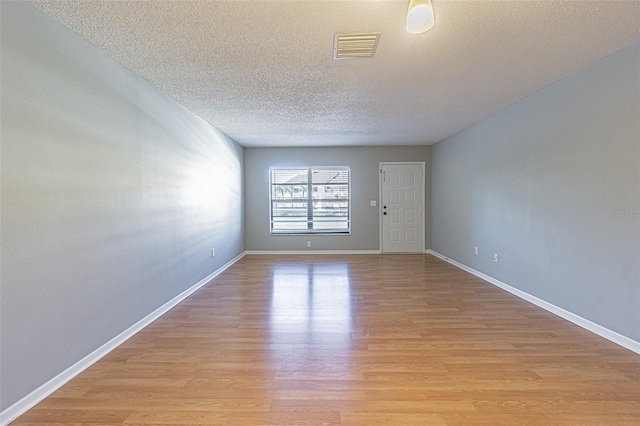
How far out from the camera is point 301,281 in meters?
4.36

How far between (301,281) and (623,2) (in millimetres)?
4029

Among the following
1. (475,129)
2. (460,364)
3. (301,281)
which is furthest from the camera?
(475,129)

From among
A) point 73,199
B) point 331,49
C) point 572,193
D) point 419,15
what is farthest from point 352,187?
point 73,199

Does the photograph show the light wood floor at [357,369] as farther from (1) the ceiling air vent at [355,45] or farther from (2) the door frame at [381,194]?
(2) the door frame at [381,194]

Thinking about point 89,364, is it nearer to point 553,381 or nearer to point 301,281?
point 301,281

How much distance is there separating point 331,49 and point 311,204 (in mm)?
4536

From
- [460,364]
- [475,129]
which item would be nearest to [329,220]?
[475,129]

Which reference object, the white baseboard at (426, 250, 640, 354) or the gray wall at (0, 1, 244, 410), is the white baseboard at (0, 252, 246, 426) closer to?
the gray wall at (0, 1, 244, 410)

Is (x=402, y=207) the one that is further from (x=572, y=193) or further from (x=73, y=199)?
(x=73, y=199)

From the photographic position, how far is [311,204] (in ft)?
22.0

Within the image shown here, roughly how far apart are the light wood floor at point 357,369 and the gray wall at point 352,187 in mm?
3130

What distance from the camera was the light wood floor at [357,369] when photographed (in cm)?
165

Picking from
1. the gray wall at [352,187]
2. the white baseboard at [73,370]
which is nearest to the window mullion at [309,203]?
the gray wall at [352,187]

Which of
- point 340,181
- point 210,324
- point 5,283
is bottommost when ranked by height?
point 210,324
